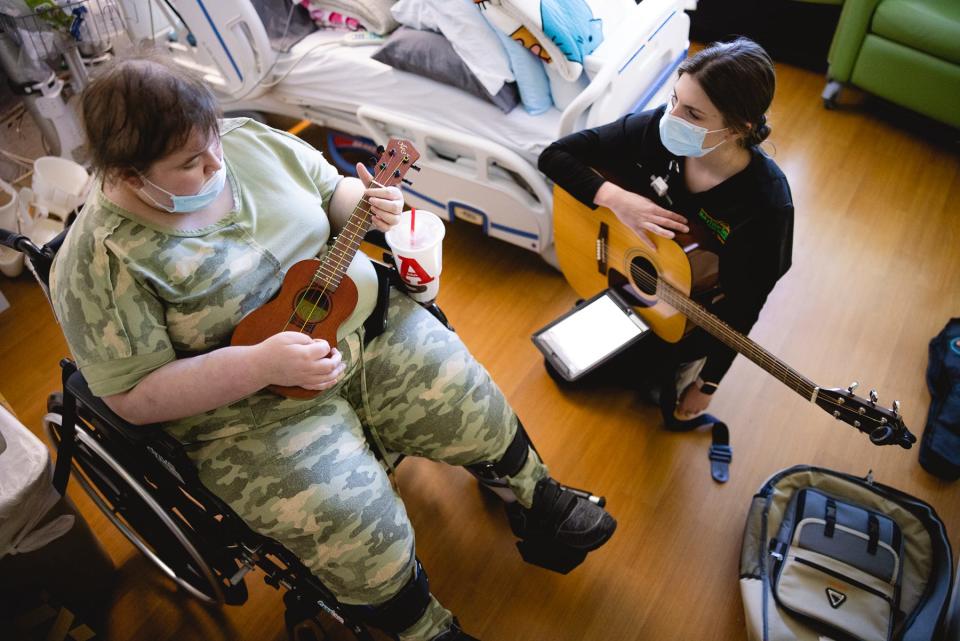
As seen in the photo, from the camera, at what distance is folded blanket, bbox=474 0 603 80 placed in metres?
1.71

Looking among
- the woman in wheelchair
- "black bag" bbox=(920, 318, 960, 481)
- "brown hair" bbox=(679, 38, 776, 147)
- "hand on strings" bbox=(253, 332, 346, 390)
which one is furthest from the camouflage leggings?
"black bag" bbox=(920, 318, 960, 481)

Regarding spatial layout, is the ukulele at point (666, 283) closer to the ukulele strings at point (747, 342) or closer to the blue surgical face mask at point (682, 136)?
the ukulele strings at point (747, 342)

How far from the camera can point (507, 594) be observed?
1584 mm

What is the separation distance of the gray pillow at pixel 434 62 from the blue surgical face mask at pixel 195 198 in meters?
0.98

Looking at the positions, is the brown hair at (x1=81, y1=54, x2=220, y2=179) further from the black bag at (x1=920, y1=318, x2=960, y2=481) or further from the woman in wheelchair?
the black bag at (x1=920, y1=318, x2=960, y2=481)

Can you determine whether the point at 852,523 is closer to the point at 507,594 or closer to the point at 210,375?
the point at 507,594

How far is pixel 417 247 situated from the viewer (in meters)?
1.34

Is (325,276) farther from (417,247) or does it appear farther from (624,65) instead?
(624,65)

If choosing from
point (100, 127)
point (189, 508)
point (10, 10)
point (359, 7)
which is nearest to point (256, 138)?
point (100, 127)

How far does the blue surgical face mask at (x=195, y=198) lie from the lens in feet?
3.50

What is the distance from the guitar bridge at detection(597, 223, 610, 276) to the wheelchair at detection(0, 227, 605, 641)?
20.1 inches

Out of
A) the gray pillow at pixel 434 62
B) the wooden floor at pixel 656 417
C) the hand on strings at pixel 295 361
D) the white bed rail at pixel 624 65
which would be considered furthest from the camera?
the gray pillow at pixel 434 62

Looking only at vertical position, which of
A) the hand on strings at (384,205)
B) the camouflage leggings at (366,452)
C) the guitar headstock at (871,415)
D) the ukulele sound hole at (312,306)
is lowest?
the camouflage leggings at (366,452)

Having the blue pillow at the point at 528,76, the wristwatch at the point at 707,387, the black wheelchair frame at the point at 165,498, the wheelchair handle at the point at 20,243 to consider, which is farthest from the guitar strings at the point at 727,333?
the wheelchair handle at the point at 20,243
